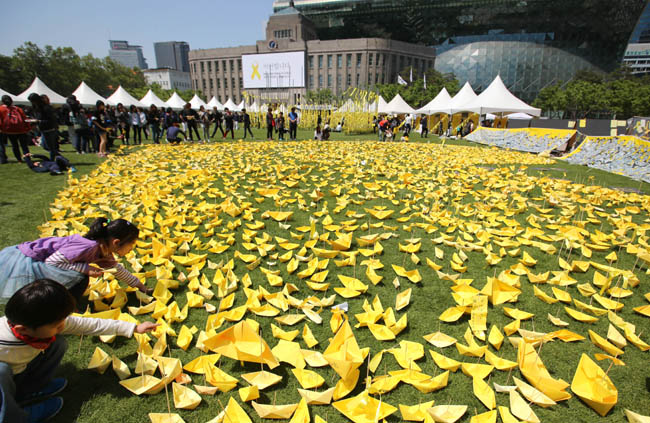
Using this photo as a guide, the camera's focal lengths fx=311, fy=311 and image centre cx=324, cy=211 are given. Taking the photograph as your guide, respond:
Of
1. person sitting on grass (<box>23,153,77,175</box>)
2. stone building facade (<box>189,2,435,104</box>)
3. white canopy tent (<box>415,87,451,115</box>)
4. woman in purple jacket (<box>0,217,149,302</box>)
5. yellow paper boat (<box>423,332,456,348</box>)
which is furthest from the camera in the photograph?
stone building facade (<box>189,2,435,104</box>)

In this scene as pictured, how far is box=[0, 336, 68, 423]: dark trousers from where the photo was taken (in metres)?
1.25

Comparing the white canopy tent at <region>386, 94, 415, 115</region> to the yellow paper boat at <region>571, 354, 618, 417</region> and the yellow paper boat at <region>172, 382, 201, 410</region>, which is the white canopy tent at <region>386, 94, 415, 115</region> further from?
the yellow paper boat at <region>172, 382, 201, 410</region>

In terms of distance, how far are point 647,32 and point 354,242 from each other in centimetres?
10112

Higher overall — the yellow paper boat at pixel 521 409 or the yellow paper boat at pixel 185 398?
the yellow paper boat at pixel 185 398

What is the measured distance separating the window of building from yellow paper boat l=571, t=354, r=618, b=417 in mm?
85500

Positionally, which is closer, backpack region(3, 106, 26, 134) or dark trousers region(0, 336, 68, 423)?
dark trousers region(0, 336, 68, 423)

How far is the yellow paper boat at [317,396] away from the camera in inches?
58.1

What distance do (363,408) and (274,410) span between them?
1.32 feet

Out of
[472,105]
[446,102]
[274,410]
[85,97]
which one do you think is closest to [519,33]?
[446,102]

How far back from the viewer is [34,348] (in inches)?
55.0

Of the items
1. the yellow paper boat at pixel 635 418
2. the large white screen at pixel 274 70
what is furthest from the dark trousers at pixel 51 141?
the large white screen at pixel 274 70

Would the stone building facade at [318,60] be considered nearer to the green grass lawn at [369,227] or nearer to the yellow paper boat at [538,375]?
the green grass lawn at [369,227]

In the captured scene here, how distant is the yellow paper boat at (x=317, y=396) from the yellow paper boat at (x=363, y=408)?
0.18 feet

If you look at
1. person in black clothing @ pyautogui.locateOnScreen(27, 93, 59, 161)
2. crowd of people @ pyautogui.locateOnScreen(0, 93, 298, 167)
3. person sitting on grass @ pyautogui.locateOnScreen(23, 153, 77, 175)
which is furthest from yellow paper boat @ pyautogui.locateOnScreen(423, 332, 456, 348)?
person in black clothing @ pyautogui.locateOnScreen(27, 93, 59, 161)
